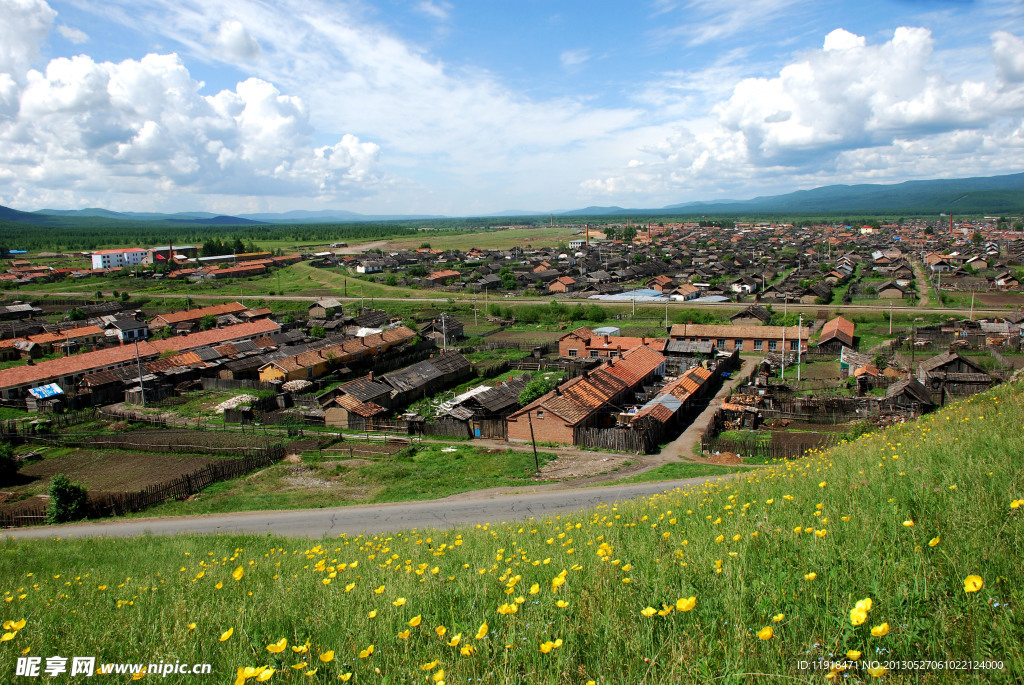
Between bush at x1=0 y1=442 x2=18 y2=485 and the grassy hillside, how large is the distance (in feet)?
81.8

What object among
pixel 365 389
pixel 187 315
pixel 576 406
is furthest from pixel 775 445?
pixel 187 315

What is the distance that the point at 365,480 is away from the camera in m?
24.6

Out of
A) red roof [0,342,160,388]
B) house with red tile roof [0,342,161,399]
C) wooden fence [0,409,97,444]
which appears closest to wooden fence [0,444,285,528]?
wooden fence [0,409,97,444]

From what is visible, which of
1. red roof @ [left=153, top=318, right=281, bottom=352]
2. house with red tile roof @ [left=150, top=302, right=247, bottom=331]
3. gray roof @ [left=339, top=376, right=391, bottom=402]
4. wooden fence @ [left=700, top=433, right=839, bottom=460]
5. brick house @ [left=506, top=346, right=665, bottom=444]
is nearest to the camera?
wooden fence @ [left=700, top=433, right=839, bottom=460]

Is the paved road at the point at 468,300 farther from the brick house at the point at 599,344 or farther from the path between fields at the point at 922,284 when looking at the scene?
the brick house at the point at 599,344

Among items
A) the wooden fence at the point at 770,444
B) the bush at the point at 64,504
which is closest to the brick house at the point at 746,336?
the wooden fence at the point at 770,444

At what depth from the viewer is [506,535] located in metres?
8.18

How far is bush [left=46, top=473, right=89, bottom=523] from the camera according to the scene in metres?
21.0

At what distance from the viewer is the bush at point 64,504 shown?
21031mm

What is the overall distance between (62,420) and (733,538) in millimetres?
40769

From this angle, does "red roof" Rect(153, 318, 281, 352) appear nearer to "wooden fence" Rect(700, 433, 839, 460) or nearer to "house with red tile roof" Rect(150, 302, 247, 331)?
"house with red tile roof" Rect(150, 302, 247, 331)

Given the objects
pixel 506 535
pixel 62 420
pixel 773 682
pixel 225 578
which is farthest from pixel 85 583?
pixel 62 420

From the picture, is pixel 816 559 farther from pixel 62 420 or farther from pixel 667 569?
pixel 62 420

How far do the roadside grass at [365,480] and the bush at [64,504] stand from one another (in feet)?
6.53
